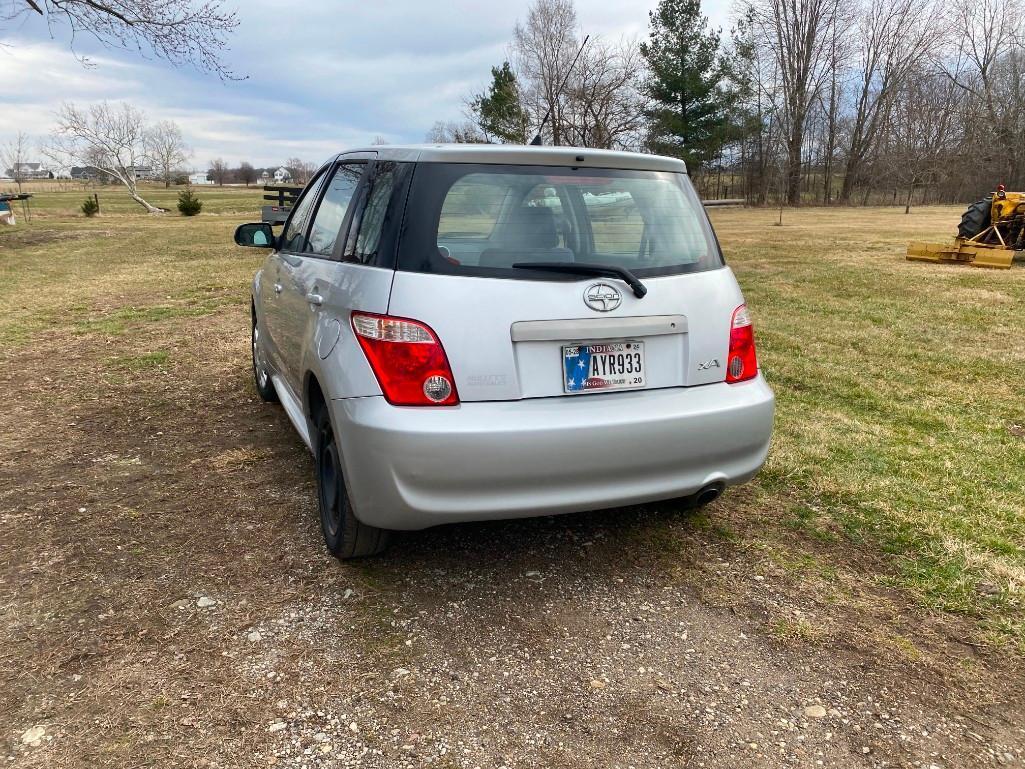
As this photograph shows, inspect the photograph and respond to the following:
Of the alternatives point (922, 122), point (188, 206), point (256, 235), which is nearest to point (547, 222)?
point (256, 235)

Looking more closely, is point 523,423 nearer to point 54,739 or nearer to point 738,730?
point 738,730

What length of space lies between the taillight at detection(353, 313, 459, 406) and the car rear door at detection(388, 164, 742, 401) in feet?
0.12

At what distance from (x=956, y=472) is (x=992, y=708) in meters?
2.04

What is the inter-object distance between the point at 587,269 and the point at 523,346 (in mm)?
379

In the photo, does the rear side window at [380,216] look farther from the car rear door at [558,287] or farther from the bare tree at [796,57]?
the bare tree at [796,57]

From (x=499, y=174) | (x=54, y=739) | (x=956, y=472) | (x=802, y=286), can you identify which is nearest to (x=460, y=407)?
(x=499, y=174)

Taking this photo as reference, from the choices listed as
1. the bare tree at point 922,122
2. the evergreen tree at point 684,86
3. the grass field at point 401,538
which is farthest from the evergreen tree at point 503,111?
the grass field at point 401,538

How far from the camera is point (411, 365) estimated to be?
93.9 inches

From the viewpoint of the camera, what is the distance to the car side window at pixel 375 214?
2.59 metres

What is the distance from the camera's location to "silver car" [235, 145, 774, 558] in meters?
2.39

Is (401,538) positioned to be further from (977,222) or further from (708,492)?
(977,222)

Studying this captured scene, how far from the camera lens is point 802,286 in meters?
11.0

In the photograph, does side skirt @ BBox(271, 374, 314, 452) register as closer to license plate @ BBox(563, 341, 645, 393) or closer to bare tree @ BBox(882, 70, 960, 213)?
license plate @ BBox(563, 341, 645, 393)

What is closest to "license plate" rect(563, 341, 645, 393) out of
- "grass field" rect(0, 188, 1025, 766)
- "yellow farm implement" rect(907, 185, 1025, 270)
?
"grass field" rect(0, 188, 1025, 766)
